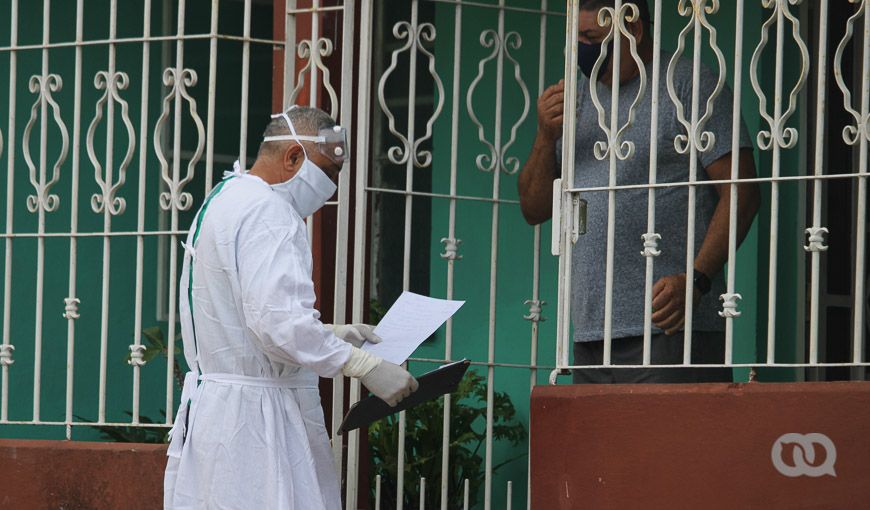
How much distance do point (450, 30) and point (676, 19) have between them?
1.24 m

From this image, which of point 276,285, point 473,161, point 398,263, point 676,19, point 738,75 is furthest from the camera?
point 398,263

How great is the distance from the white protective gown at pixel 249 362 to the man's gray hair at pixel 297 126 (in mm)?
134

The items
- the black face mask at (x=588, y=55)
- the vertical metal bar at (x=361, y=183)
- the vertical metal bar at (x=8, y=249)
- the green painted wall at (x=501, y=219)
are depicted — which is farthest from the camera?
Result: the green painted wall at (x=501, y=219)

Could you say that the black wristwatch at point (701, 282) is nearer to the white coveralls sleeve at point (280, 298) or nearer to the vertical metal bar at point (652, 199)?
the vertical metal bar at point (652, 199)

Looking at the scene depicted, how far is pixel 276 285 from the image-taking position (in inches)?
184

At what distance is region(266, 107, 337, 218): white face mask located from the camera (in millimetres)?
5016

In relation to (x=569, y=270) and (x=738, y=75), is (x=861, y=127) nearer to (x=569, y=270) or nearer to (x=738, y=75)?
(x=738, y=75)

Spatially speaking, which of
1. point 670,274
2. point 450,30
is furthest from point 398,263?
point 670,274

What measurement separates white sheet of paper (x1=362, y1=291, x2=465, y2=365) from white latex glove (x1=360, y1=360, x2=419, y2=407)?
0.13 metres

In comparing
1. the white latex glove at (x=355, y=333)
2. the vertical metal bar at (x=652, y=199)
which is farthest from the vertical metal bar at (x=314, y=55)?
the vertical metal bar at (x=652, y=199)

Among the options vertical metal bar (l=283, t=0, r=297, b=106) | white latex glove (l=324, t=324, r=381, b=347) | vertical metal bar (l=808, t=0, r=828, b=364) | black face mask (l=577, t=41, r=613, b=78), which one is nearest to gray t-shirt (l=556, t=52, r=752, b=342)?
black face mask (l=577, t=41, r=613, b=78)

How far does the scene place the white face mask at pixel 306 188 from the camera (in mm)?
5016

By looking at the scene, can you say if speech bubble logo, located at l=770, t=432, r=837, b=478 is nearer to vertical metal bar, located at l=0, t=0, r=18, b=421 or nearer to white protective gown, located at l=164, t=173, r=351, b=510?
white protective gown, located at l=164, t=173, r=351, b=510

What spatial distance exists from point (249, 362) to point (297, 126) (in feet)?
2.56
